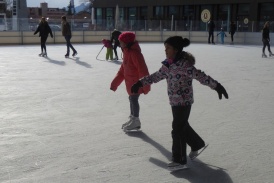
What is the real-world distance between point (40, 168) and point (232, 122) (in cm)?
276

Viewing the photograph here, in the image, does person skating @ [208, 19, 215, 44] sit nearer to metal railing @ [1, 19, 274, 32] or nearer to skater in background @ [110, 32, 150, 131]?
metal railing @ [1, 19, 274, 32]

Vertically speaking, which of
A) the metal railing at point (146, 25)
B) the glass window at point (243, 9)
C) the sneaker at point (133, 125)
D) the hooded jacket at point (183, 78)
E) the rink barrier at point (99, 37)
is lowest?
the sneaker at point (133, 125)

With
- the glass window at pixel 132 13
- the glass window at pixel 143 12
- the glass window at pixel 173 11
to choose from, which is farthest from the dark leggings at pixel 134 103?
the glass window at pixel 132 13

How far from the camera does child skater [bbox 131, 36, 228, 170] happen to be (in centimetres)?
346

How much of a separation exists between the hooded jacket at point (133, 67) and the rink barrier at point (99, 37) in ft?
65.3

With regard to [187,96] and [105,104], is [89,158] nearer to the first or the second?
[187,96]

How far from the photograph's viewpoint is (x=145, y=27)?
28.6m

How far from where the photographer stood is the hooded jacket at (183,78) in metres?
3.46

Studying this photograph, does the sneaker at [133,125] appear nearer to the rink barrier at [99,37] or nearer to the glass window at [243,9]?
the rink barrier at [99,37]

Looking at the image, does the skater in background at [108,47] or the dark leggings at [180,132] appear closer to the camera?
the dark leggings at [180,132]

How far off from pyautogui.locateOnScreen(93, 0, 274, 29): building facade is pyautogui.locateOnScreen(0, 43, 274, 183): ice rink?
22.4 m

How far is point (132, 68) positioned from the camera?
4.66 metres

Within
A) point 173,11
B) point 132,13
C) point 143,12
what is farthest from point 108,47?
point 132,13

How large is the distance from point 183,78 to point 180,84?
6cm
